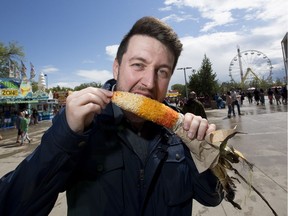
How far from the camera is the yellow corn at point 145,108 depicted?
1.36 metres

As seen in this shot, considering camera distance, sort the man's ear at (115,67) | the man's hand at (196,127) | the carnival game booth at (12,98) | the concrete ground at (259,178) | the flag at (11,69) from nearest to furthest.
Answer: the man's hand at (196,127) < the man's ear at (115,67) < the concrete ground at (259,178) < the carnival game booth at (12,98) < the flag at (11,69)

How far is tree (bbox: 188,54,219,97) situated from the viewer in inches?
1309

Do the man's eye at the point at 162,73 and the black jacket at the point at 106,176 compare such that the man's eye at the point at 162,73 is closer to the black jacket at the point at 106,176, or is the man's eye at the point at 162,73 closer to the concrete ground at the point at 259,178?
the black jacket at the point at 106,176

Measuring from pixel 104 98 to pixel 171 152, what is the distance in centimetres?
55

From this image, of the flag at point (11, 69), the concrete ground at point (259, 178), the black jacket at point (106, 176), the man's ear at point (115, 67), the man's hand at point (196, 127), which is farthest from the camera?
the flag at point (11, 69)

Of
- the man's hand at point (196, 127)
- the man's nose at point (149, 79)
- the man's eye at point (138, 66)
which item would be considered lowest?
the man's hand at point (196, 127)

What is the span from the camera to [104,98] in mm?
1184

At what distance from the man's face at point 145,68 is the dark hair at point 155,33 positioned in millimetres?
36

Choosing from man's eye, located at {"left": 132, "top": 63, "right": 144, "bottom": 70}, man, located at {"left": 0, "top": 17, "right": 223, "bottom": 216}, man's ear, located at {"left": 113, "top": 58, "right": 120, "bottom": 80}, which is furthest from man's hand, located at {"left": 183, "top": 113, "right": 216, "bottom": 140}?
man's ear, located at {"left": 113, "top": 58, "right": 120, "bottom": 80}

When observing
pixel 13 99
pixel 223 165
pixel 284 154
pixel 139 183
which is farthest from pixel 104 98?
pixel 13 99

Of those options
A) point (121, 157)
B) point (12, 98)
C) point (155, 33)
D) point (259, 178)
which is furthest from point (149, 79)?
point (12, 98)

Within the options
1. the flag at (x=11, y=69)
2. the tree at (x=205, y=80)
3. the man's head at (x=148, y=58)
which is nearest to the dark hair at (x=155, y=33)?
the man's head at (x=148, y=58)

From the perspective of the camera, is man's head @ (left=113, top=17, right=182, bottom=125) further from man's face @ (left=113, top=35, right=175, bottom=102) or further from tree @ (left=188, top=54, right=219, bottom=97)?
tree @ (left=188, top=54, right=219, bottom=97)

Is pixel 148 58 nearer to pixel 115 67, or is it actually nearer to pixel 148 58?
pixel 148 58
